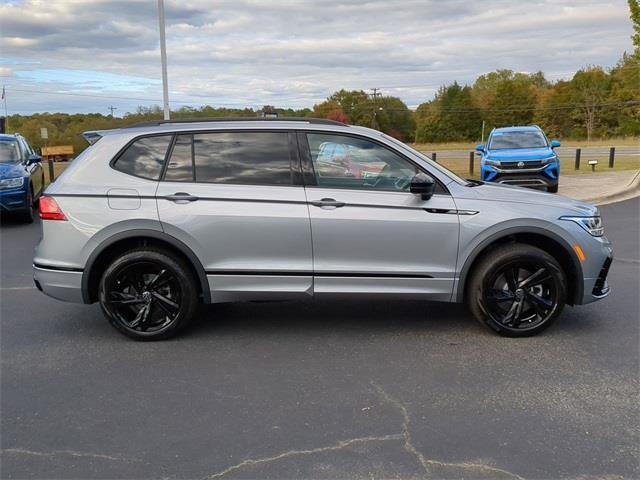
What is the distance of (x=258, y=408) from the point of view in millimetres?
3631

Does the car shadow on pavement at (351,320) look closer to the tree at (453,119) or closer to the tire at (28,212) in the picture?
the tire at (28,212)

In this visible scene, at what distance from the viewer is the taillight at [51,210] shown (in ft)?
15.3

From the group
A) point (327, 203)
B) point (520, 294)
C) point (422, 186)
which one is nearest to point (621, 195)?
point (520, 294)

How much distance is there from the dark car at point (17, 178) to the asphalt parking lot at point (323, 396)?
6237 millimetres

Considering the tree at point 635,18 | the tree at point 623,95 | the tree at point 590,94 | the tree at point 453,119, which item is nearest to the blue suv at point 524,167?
the tree at point 635,18

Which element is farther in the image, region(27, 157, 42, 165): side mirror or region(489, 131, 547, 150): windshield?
region(489, 131, 547, 150): windshield

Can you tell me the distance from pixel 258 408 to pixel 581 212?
9.91 feet

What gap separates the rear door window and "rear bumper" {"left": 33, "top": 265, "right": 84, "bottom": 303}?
1.28m

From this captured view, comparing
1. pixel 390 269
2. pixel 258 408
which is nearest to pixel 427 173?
pixel 390 269

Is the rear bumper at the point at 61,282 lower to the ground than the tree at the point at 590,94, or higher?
lower

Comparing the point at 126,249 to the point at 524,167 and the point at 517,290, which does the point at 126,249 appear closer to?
the point at 517,290

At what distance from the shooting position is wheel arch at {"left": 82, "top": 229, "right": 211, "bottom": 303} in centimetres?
466

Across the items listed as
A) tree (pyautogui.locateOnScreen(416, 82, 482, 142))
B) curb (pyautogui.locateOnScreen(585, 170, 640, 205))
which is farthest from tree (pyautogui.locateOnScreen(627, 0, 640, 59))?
tree (pyautogui.locateOnScreen(416, 82, 482, 142))

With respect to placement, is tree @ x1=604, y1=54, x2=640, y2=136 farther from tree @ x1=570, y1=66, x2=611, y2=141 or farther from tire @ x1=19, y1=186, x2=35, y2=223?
tire @ x1=19, y1=186, x2=35, y2=223
